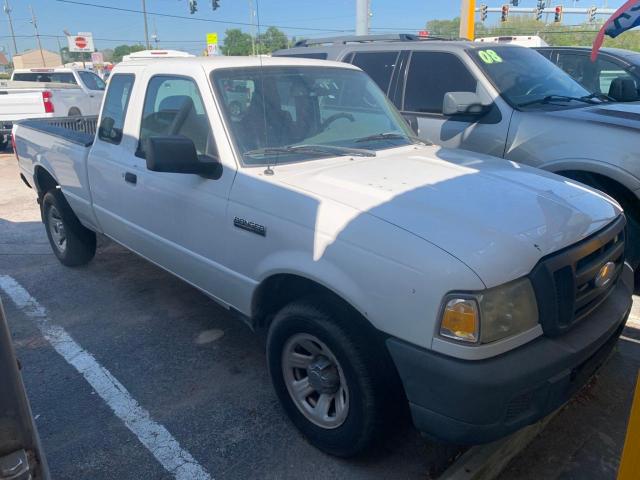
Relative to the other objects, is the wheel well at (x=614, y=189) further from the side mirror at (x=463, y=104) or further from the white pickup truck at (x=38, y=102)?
the white pickup truck at (x=38, y=102)

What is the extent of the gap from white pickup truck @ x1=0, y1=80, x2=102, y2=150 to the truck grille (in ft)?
39.9

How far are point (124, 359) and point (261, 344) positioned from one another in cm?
94

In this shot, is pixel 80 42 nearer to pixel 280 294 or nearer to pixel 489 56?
pixel 489 56

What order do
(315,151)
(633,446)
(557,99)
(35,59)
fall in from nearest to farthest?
(633,446) < (315,151) < (557,99) < (35,59)

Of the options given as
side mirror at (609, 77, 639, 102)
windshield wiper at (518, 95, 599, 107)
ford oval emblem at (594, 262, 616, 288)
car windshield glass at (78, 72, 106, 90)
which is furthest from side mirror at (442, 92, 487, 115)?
car windshield glass at (78, 72, 106, 90)

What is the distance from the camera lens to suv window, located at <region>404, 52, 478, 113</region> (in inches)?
203

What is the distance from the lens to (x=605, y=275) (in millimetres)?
2621

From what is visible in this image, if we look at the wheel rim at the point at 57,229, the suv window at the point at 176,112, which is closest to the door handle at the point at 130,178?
the suv window at the point at 176,112

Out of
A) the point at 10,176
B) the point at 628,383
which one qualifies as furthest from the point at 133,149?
the point at 10,176

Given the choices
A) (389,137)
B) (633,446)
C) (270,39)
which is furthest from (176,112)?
(633,446)

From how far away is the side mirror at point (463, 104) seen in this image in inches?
187

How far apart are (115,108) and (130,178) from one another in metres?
0.80

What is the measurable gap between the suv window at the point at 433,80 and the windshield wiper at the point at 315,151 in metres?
2.27

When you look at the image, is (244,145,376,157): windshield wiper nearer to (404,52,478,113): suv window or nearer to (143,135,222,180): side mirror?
(143,135,222,180): side mirror
